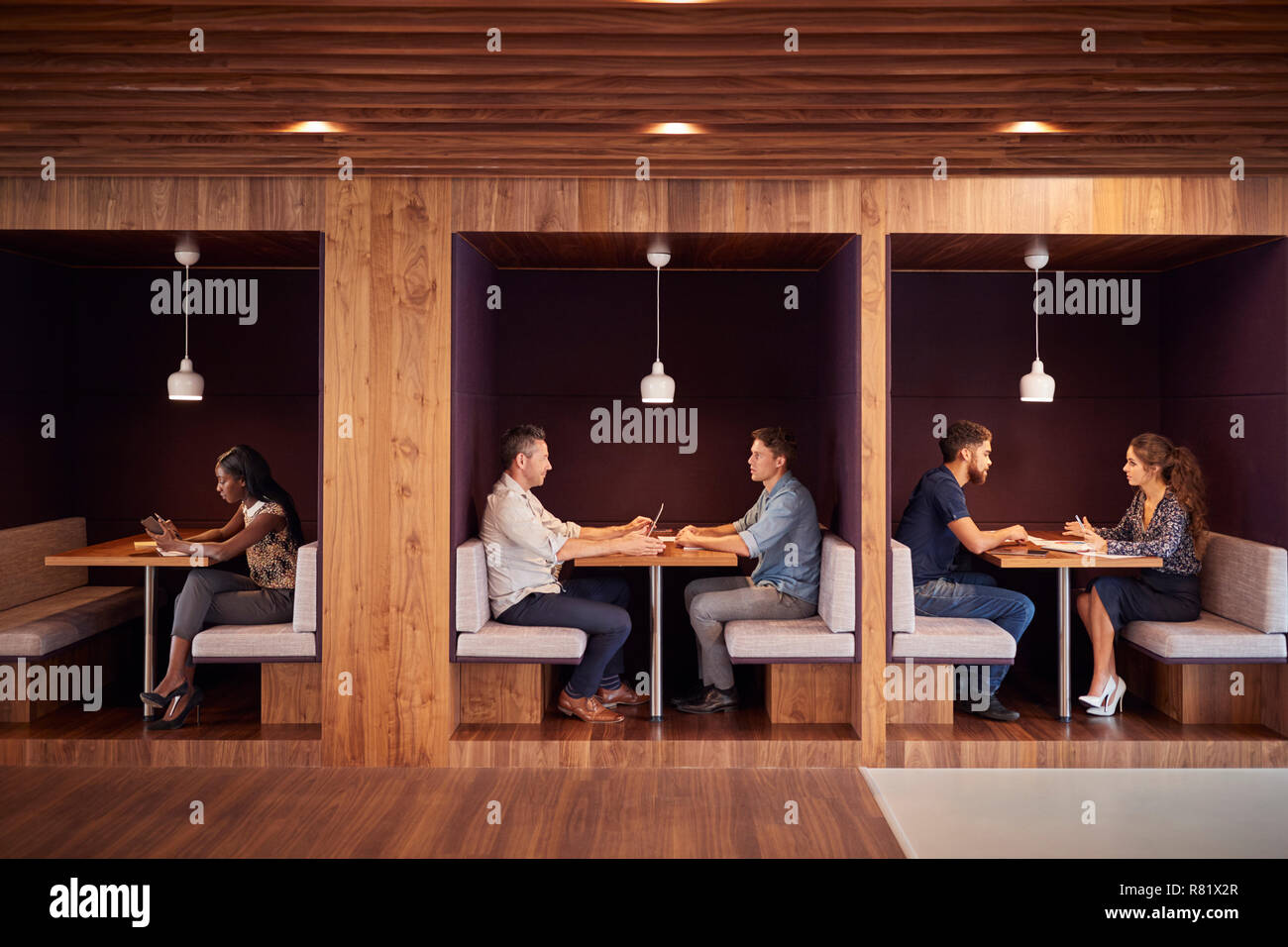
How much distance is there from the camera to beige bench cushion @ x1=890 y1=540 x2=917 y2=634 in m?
4.38

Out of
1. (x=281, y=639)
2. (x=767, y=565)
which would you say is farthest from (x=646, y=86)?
(x=281, y=639)

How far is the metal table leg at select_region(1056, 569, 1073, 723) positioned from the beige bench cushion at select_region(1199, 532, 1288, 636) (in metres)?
0.66

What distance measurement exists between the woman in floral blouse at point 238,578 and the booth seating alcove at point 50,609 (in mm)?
467

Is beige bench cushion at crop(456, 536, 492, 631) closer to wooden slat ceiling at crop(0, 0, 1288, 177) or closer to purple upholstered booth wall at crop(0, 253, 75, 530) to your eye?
wooden slat ceiling at crop(0, 0, 1288, 177)

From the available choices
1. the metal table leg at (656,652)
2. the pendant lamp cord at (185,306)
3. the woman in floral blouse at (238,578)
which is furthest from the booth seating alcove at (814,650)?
the pendant lamp cord at (185,306)

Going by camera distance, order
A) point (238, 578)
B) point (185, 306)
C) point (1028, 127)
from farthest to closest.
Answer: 1. point (185, 306)
2. point (238, 578)
3. point (1028, 127)

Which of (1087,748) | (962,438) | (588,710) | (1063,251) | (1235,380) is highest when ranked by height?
(1063,251)

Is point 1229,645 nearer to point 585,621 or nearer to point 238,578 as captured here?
point 585,621

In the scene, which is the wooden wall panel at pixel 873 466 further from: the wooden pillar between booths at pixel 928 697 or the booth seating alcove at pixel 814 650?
the wooden pillar between booths at pixel 928 697

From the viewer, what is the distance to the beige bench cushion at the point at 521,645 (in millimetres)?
4336

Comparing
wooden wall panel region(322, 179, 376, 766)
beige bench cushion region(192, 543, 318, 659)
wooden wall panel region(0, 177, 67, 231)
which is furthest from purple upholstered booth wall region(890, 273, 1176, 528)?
wooden wall panel region(0, 177, 67, 231)

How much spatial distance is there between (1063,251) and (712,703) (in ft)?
8.64

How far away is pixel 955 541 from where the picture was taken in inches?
188
